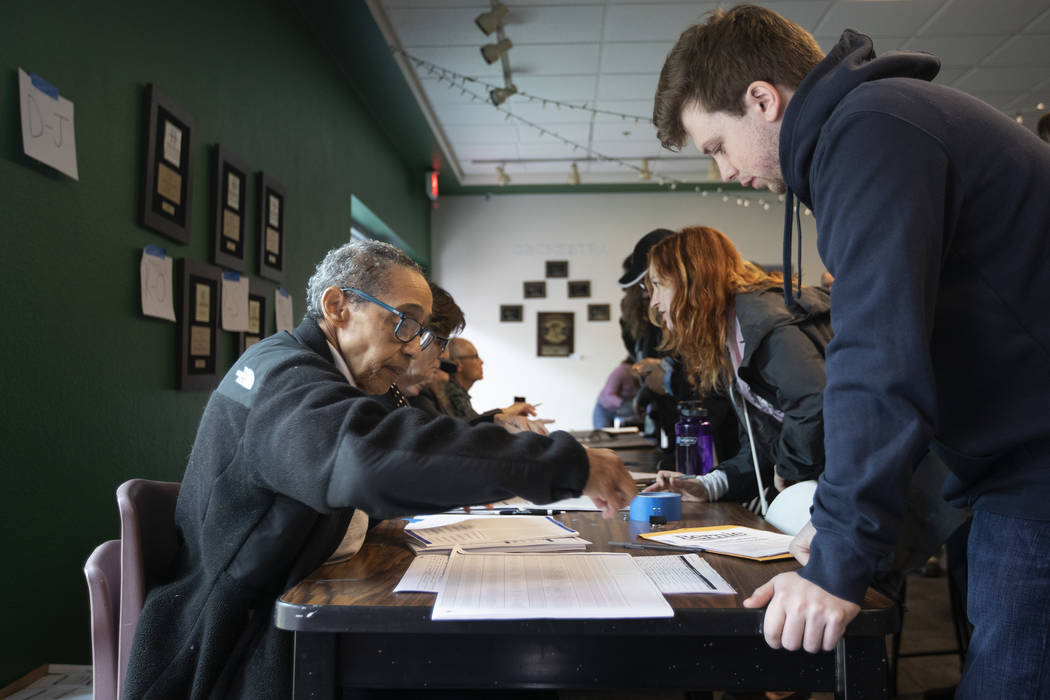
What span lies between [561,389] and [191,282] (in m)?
5.56

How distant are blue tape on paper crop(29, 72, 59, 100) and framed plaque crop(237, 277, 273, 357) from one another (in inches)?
55.7

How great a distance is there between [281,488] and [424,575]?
229 mm

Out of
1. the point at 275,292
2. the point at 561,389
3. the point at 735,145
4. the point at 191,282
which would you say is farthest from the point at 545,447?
the point at 561,389

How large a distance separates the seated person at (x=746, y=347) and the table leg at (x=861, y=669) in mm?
801

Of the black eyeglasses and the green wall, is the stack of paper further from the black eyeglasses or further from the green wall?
the green wall

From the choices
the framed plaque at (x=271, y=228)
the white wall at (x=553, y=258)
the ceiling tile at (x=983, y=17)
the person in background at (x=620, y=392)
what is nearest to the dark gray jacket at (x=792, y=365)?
the framed plaque at (x=271, y=228)

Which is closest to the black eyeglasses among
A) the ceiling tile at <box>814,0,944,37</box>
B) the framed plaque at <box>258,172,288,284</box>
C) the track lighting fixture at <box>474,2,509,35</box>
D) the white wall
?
the framed plaque at <box>258,172,288,284</box>

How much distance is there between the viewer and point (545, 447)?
1.04 m

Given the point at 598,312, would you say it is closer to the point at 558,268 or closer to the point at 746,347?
the point at 558,268

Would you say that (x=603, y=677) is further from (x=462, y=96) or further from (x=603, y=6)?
(x=462, y=96)

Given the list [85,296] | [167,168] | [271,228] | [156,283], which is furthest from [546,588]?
[271,228]

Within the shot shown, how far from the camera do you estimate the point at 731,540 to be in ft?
4.36

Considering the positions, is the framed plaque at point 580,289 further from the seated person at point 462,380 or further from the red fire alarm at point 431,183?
the seated person at point 462,380

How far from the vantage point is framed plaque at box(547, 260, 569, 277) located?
815 centimetres
